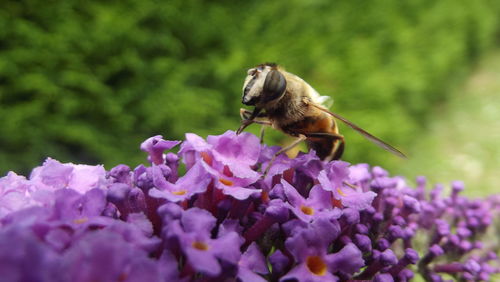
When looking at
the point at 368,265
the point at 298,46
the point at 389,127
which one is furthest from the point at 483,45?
the point at 368,265

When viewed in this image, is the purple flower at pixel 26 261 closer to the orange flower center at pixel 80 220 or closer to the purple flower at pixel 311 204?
the orange flower center at pixel 80 220

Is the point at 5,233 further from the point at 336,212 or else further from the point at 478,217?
the point at 478,217

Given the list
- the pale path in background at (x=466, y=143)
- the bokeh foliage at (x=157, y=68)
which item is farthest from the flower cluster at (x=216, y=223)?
the pale path in background at (x=466, y=143)

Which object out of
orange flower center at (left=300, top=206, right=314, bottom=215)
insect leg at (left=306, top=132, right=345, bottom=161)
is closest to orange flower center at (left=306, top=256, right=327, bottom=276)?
orange flower center at (left=300, top=206, right=314, bottom=215)

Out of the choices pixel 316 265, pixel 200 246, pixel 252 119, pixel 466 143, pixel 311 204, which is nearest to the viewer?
pixel 200 246

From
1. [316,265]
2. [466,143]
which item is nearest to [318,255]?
[316,265]

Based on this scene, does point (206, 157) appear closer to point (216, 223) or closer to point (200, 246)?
point (216, 223)
